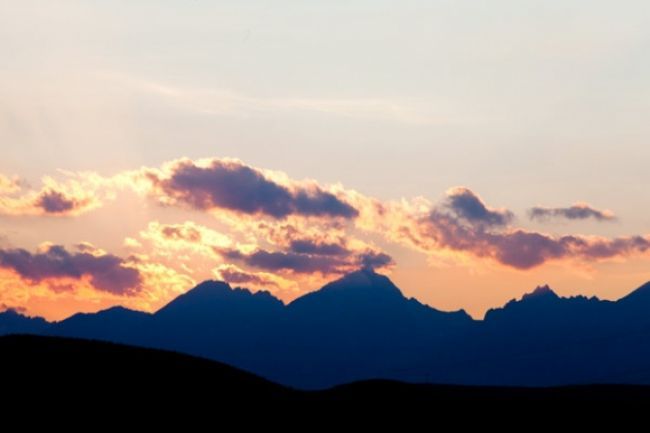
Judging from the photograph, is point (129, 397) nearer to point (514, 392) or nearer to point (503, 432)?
point (503, 432)

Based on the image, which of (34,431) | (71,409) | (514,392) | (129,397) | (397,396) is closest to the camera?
(34,431)

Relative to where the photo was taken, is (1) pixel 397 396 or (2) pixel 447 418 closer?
(2) pixel 447 418

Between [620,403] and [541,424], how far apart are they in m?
17.0

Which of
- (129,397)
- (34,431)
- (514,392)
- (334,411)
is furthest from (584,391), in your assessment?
(34,431)

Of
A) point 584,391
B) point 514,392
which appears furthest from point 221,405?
point 584,391

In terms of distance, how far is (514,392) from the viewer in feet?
425

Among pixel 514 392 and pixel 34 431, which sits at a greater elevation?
pixel 514 392

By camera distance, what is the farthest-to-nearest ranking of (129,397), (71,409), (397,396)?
1. (397,396)
2. (129,397)
3. (71,409)

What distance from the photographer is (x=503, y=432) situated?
3964 inches

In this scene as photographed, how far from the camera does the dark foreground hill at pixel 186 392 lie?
305 ft

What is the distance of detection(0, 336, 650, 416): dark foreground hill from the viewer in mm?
Result: 92938

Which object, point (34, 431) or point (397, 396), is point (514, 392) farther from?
point (34, 431)

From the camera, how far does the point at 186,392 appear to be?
9919cm

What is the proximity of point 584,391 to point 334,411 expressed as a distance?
136ft
